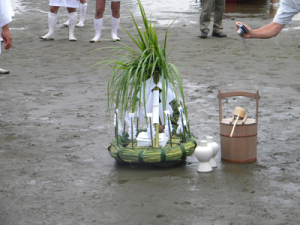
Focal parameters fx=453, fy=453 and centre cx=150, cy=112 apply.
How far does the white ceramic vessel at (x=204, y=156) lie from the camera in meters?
3.29

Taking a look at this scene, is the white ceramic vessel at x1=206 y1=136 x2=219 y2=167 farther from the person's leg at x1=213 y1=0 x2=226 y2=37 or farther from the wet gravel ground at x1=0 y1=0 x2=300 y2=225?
the person's leg at x1=213 y1=0 x2=226 y2=37

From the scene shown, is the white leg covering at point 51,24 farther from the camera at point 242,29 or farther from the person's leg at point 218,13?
the camera at point 242,29

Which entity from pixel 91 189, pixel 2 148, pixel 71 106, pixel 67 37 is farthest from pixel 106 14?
pixel 91 189

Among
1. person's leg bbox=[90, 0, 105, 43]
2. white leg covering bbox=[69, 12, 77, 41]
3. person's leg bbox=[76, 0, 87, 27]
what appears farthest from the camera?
person's leg bbox=[76, 0, 87, 27]

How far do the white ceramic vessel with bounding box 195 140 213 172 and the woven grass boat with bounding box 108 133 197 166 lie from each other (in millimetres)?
137

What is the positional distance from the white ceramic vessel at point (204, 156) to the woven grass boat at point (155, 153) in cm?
14

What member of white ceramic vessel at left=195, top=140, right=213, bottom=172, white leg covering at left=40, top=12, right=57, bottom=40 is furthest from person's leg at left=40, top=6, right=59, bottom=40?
white ceramic vessel at left=195, top=140, right=213, bottom=172

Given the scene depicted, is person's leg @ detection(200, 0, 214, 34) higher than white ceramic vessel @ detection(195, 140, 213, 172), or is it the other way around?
white ceramic vessel @ detection(195, 140, 213, 172)

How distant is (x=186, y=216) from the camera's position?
2703mm

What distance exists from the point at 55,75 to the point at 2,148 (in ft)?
8.89

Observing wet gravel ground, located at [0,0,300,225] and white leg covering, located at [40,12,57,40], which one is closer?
wet gravel ground, located at [0,0,300,225]

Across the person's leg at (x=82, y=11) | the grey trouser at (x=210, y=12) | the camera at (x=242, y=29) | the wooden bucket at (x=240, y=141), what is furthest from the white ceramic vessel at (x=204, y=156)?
the person's leg at (x=82, y=11)

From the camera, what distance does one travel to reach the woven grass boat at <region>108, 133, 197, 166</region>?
10.9ft

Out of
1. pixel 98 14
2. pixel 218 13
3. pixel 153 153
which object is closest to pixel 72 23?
pixel 98 14
